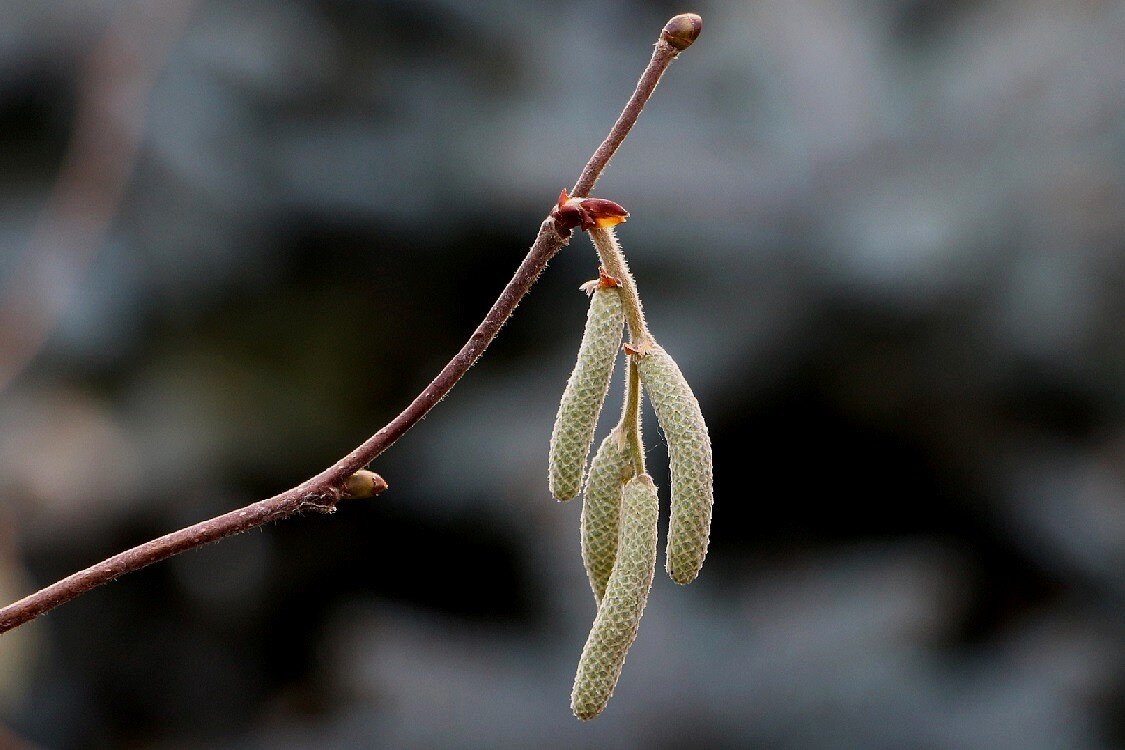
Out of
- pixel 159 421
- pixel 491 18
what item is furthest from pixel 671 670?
pixel 491 18

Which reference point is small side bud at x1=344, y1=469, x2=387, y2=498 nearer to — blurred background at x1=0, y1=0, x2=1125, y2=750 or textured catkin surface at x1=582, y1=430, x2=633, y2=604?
textured catkin surface at x1=582, y1=430, x2=633, y2=604

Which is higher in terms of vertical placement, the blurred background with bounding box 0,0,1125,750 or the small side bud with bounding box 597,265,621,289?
the small side bud with bounding box 597,265,621,289

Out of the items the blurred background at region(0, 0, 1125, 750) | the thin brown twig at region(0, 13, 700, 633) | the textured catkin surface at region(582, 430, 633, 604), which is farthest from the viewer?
the blurred background at region(0, 0, 1125, 750)

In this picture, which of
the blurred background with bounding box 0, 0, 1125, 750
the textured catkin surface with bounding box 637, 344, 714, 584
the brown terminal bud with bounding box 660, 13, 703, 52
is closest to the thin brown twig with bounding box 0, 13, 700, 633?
the brown terminal bud with bounding box 660, 13, 703, 52

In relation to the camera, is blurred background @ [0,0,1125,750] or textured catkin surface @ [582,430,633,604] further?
blurred background @ [0,0,1125,750]

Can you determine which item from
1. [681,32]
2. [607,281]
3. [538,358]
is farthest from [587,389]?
[538,358]

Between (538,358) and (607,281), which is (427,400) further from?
(538,358)

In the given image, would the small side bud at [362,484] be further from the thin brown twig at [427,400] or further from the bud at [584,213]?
the bud at [584,213]
